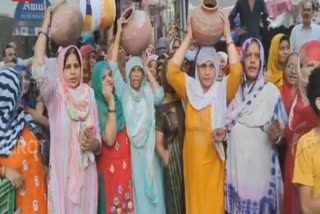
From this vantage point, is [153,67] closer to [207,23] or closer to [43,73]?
[207,23]

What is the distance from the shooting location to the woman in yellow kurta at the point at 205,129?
4.20 metres

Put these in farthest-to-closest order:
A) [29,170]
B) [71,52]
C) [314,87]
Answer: [71,52], [29,170], [314,87]

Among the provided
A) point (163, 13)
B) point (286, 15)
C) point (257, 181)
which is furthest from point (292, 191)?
point (163, 13)

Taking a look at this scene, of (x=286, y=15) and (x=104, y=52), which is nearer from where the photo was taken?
(x=104, y=52)

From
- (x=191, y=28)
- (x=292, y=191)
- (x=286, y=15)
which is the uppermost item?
(x=286, y=15)

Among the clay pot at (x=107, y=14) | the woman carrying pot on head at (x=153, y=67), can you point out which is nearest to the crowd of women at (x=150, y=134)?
the woman carrying pot on head at (x=153, y=67)

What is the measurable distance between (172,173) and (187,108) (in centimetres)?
45

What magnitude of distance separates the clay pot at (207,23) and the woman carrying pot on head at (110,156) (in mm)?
622

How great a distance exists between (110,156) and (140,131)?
9.8 inches

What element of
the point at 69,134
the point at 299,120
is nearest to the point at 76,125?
the point at 69,134

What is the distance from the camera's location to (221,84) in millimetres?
4273

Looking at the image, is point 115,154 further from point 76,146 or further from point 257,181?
point 257,181

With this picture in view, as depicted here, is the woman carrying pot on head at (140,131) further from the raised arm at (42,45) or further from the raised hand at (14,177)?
Result: the raised hand at (14,177)

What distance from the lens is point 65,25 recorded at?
414 cm
